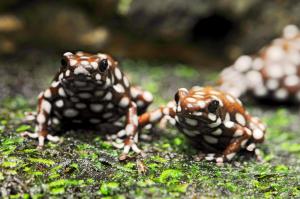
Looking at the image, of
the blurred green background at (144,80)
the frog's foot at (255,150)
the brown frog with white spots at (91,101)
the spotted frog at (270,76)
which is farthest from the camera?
the spotted frog at (270,76)

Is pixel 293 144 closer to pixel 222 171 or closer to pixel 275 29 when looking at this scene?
pixel 222 171

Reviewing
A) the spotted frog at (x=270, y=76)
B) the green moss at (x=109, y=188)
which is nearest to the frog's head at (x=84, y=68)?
the green moss at (x=109, y=188)

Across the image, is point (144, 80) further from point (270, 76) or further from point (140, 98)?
point (140, 98)

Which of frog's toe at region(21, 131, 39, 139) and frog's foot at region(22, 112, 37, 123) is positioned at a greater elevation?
frog's foot at region(22, 112, 37, 123)

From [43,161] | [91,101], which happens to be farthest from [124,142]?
[43,161]

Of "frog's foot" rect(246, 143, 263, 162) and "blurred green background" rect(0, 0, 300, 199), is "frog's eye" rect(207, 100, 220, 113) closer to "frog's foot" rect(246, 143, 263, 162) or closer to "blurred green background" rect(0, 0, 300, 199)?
"blurred green background" rect(0, 0, 300, 199)

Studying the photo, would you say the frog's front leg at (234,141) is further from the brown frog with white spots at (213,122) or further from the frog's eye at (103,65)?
the frog's eye at (103,65)

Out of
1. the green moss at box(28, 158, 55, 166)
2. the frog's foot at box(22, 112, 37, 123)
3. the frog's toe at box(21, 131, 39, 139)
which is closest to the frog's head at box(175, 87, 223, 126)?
the green moss at box(28, 158, 55, 166)
